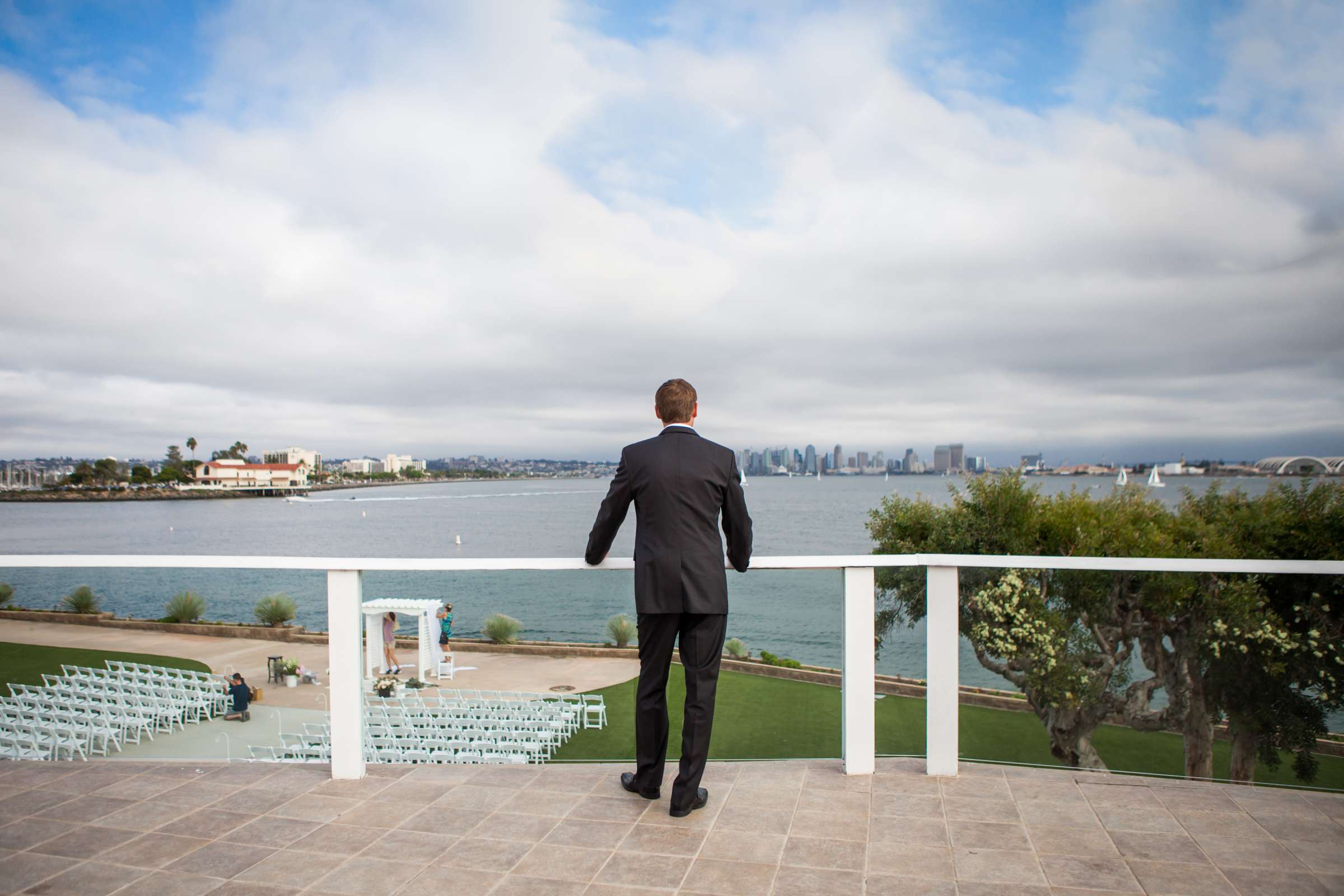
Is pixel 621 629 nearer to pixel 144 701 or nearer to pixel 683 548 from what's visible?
pixel 683 548

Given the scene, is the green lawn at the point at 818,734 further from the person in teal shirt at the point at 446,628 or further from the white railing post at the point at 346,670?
the white railing post at the point at 346,670

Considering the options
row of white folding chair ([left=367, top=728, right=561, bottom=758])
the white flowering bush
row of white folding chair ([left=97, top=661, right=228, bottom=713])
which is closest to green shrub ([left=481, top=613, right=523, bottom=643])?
row of white folding chair ([left=367, top=728, right=561, bottom=758])

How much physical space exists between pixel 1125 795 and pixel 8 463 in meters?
152

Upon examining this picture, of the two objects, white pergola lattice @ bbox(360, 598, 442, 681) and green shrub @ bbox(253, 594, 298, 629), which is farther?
white pergola lattice @ bbox(360, 598, 442, 681)

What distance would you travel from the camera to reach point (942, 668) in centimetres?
369

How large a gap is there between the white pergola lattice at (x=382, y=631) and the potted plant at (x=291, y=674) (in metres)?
0.31

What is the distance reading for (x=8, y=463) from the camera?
114750mm

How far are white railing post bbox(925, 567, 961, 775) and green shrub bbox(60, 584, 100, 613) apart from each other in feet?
13.9

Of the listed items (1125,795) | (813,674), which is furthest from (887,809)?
(1125,795)

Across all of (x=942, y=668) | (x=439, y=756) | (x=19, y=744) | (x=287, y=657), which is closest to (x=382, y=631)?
(x=287, y=657)

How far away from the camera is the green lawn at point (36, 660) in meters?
3.79

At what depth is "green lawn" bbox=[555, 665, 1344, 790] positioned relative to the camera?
11.6 feet

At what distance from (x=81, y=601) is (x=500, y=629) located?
2.18 meters

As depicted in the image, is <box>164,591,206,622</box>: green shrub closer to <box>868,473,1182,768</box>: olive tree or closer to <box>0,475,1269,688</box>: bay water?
<box>0,475,1269,688</box>: bay water
